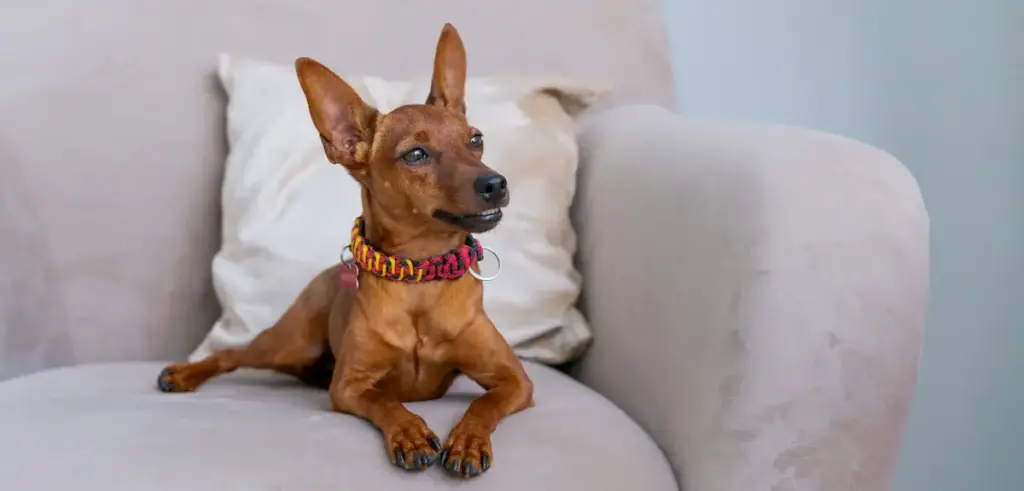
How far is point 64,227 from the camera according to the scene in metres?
1.33

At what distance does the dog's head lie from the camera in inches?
35.2

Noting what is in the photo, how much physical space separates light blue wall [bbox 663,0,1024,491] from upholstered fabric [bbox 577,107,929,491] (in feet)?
2.67

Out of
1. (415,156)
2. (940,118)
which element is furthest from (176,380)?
(940,118)

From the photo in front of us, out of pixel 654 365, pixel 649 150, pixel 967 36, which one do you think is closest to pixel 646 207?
pixel 649 150

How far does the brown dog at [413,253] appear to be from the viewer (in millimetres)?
940

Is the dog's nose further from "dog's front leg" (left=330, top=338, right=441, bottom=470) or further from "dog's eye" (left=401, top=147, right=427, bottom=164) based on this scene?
"dog's front leg" (left=330, top=338, right=441, bottom=470)

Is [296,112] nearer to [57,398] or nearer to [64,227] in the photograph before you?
[64,227]

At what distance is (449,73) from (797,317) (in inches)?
20.0

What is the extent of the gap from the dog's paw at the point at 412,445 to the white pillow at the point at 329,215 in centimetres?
44

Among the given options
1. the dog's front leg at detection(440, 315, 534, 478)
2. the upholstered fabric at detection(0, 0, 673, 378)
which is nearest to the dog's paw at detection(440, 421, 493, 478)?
the dog's front leg at detection(440, 315, 534, 478)

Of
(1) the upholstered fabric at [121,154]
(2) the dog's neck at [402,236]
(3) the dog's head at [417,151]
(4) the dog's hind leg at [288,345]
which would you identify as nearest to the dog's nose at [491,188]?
(3) the dog's head at [417,151]

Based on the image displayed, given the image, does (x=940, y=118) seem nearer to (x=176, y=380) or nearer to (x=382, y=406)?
(x=382, y=406)

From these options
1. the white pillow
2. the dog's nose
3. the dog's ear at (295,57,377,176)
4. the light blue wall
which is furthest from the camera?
the light blue wall

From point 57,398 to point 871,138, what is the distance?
1.43m
